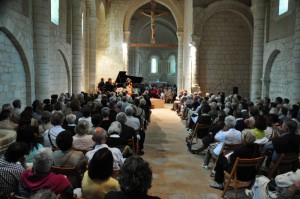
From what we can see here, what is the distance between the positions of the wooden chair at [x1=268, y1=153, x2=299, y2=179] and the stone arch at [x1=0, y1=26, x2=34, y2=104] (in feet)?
23.1

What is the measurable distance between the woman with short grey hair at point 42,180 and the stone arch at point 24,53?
5.89 metres

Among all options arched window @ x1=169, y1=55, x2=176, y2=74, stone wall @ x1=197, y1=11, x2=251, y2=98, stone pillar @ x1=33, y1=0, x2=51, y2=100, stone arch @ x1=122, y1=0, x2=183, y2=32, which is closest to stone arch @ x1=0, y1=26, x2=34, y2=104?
stone pillar @ x1=33, y1=0, x2=51, y2=100

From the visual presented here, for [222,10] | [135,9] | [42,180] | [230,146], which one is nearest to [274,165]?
[230,146]

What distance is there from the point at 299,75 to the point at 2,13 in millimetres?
8991

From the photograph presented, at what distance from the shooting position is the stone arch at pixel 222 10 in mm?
16047

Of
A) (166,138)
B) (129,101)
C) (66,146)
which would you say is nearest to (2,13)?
(129,101)

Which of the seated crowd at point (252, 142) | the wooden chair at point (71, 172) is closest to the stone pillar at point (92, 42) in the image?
the seated crowd at point (252, 142)

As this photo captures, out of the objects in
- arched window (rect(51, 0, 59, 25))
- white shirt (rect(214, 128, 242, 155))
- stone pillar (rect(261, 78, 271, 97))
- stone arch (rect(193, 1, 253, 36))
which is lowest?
white shirt (rect(214, 128, 242, 155))

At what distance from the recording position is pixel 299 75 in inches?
377

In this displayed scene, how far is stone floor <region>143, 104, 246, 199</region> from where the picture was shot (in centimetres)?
507

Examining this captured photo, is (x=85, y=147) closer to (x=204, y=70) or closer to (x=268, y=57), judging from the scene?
(x=268, y=57)

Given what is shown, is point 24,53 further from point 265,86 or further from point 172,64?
point 172,64

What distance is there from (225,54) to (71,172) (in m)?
14.7

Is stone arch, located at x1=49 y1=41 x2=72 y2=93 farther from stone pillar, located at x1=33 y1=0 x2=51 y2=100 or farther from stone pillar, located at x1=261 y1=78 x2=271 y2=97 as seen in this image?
stone pillar, located at x1=261 y1=78 x2=271 y2=97
